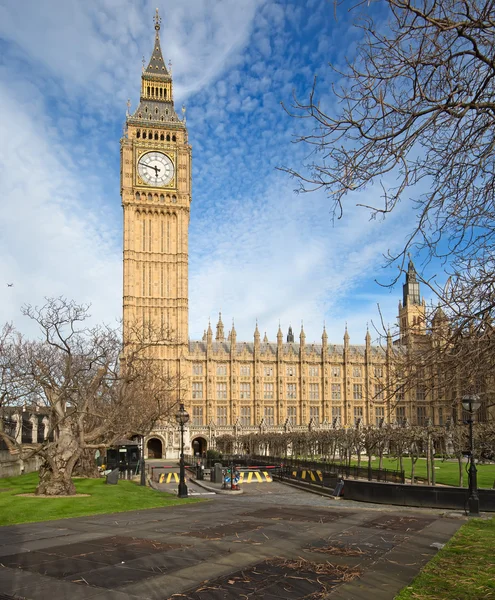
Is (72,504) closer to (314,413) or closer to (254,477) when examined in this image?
(254,477)

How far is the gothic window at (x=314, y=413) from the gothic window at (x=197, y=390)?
15.4 metres

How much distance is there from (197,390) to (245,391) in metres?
6.48

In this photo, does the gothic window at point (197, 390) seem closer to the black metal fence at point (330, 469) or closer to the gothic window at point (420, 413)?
the black metal fence at point (330, 469)

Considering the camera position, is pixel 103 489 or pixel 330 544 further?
pixel 103 489

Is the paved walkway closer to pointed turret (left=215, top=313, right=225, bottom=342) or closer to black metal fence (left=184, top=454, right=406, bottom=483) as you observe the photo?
black metal fence (left=184, top=454, right=406, bottom=483)

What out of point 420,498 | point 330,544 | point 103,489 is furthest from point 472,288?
point 103,489

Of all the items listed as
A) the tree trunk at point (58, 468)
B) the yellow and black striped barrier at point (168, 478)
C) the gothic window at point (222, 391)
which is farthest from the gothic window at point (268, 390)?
the tree trunk at point (58, 468)

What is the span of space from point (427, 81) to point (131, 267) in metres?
69.8

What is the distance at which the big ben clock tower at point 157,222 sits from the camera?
7362 cm

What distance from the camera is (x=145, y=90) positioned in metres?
81.4

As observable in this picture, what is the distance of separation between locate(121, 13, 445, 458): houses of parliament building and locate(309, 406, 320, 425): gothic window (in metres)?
0.13

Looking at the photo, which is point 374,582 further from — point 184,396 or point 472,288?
point 184,396

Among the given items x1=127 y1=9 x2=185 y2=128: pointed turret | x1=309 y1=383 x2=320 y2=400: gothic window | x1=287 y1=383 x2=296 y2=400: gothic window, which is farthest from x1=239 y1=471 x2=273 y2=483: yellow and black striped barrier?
x1=127 y1=9 x2=185 y2=128: pointed turret

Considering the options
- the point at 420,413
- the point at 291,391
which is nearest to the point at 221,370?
the point at 291,391
